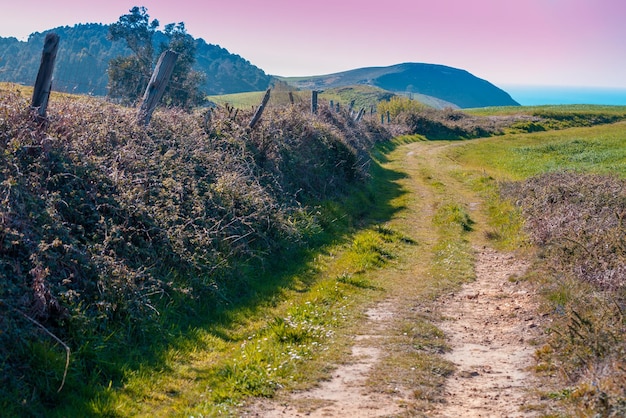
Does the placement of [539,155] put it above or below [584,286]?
above

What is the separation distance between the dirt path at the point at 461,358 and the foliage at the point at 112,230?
2229 millimetres

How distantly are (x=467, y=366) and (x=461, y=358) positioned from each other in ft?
0.85

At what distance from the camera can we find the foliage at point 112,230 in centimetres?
587

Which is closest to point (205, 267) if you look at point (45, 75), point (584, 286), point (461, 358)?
point (45, 75)

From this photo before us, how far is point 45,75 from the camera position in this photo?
8.09 metres

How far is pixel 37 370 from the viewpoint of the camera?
211 inches

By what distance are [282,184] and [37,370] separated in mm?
9443

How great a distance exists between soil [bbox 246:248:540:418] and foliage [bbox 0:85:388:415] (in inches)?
88.4

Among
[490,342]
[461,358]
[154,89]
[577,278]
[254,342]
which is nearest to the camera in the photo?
[461,358]

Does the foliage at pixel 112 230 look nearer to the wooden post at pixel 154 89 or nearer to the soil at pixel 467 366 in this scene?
the wooden post at pixel 154 89

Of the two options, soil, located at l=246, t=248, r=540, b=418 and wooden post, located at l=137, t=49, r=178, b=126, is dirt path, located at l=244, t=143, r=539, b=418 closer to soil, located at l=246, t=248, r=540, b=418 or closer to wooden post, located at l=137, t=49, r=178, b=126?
soil, located at l=246, t=248, r=540, b=418

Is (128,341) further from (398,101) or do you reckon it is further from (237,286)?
(398,101)

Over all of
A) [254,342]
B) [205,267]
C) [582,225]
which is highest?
[582,225]

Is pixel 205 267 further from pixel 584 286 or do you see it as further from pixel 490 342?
pixel 584 286
